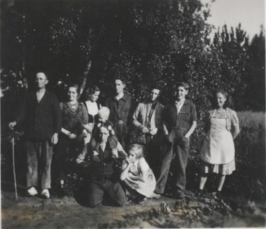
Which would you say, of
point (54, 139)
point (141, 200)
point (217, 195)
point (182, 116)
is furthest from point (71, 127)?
point (217, 195)

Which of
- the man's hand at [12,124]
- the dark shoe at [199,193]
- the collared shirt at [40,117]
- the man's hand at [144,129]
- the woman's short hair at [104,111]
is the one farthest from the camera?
the dark shoe at [199,193]

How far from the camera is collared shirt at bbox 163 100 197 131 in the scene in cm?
441

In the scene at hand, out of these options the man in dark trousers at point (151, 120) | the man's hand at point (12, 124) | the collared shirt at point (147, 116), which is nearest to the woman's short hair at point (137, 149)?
the man in dark trousers at point (151, 120)

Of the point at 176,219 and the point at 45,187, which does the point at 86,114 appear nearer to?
the point at 45,187

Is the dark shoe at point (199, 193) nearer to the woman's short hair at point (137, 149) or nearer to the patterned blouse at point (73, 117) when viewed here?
the woman's short hair at point (137, 149)

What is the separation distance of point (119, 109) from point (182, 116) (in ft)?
2.59

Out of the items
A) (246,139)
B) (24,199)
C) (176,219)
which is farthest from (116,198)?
(246,139)

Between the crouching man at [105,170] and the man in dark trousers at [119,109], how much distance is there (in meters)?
0.19

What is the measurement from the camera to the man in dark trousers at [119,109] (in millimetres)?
4453

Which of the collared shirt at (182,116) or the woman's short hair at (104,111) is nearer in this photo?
the woman's short hair at (104,111)

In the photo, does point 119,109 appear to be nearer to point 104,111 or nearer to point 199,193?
point 104,111

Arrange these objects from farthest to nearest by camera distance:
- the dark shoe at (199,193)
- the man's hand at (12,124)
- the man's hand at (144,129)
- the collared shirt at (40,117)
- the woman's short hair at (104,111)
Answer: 1. the dark shoe at (199,193)
2. the man's hand at (144,129)
3. the woman's short hair at (104,111)
4. the collared shirt at (40,117)
5. the man's hand at (12,124)

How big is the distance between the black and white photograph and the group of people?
0.01m

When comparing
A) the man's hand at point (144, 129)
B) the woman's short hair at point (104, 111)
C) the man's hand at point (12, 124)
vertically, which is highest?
the woman's short hair at point (104, 111)
